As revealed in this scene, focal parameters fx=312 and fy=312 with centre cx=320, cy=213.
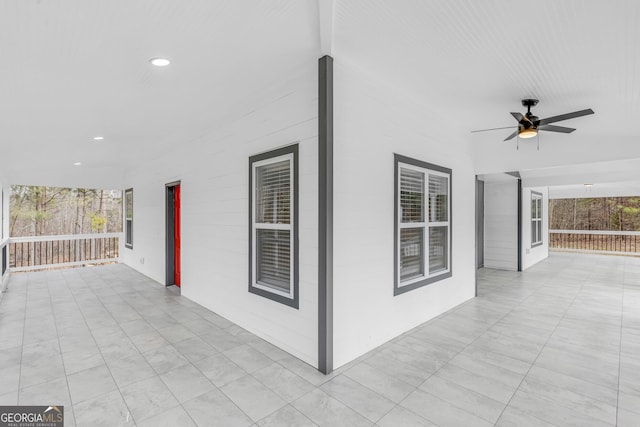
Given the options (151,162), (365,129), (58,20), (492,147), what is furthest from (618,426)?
(151,162)

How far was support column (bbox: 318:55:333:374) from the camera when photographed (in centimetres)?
276

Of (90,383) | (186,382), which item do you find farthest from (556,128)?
(90,383)

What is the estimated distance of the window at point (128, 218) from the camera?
8.38 m

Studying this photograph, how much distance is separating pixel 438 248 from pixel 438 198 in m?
0.73

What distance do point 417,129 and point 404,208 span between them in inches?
41.8

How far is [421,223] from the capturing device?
4086mm

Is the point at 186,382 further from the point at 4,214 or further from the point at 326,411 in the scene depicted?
the point at 4,214

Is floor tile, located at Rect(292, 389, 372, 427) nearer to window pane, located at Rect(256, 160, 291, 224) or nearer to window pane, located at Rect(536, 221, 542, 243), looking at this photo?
window pane, located at Rect(256, 160, 291, 224)

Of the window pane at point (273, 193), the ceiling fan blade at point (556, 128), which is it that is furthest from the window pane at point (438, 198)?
the window pane at point (273, 193)

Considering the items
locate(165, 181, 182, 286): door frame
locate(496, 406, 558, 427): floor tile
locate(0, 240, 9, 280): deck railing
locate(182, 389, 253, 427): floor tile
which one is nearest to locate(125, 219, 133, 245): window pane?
locate(0, 240, 9, 280): deck railing

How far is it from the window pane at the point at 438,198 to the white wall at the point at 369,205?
35 cm

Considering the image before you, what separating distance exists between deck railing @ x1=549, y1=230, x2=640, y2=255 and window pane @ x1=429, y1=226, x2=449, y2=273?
34.5ft

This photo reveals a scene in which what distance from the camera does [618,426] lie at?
2.15 m

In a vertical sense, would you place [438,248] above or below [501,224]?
below
